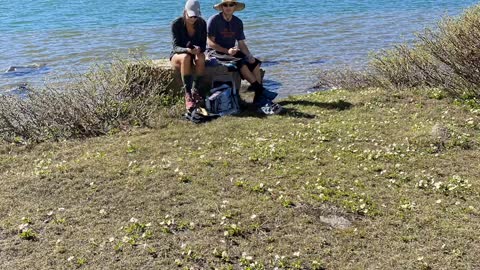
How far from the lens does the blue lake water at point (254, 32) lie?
14.8 m

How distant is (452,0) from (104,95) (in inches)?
940

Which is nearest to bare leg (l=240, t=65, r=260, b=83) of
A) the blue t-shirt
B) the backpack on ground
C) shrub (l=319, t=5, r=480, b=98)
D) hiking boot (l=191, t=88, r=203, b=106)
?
the backpack on ground

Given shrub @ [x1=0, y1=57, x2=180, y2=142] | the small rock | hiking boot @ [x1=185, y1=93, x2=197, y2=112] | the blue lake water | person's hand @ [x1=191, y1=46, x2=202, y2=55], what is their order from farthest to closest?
the blue lake water → person's hand @ [x1=191, y1=46, x2=202, y2=55] → hiking boot @ [x1=185, y1=93, x2=197, y2=112] → shrub @ [x1=0, y1=57, x2=180, y2=142] → the small rock

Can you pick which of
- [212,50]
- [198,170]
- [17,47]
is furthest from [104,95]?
[17,47]

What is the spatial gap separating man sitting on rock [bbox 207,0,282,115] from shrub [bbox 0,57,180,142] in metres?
1.21

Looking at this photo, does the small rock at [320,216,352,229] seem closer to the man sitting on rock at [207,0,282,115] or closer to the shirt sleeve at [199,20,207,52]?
the man sitting on rock at [207,0,282,115]

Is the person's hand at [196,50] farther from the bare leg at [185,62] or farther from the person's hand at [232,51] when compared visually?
the person's hand at [232,51]

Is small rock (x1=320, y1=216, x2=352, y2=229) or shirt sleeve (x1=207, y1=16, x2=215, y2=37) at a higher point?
shirt sleeve (x1=207, y1=16, x2=215, y2=37)

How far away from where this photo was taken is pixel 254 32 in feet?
66.2

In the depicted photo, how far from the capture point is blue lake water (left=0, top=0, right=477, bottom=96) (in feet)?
48.7

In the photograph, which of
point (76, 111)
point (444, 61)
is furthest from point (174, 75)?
point (444, 61)

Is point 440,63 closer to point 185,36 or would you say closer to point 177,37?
point 185,36

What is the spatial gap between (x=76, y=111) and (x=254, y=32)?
1280cm

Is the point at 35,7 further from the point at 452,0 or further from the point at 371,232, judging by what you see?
the point at 371,232
